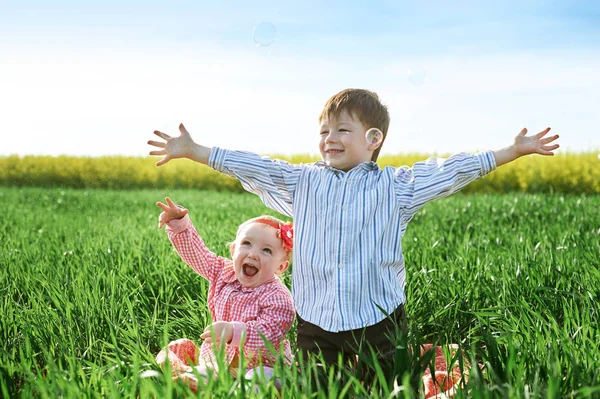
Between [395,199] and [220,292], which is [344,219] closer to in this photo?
[395,199]

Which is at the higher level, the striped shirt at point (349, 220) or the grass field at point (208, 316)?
the striped shirt at point (349, 220)

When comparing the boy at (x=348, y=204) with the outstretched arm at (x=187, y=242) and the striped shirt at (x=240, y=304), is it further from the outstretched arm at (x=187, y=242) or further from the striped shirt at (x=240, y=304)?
the outstretched arm at (x=187, y=242)

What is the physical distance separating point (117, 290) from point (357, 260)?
1.48 metres

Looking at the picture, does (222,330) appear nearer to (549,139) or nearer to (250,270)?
(250,270)

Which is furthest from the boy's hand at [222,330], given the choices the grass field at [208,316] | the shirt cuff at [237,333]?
the grass field at [208,316]

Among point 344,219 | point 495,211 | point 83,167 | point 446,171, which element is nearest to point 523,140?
point 446,171

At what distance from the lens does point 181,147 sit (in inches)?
97.6

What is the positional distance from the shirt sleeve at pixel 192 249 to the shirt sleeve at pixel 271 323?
334mm

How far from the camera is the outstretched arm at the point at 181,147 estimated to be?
2465 mm

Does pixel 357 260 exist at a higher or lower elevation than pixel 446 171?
lower

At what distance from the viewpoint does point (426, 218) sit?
7652 millimetres

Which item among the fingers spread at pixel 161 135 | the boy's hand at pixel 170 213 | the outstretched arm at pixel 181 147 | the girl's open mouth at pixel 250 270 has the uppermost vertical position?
the fingers spread at pixel 161 135

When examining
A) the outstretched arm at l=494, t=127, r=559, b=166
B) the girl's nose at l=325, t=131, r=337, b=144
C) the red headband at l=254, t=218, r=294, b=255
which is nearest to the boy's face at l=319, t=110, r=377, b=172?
the girl's nose at l=325, t=131, r=337, b=144

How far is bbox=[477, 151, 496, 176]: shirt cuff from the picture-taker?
2.55 metres
